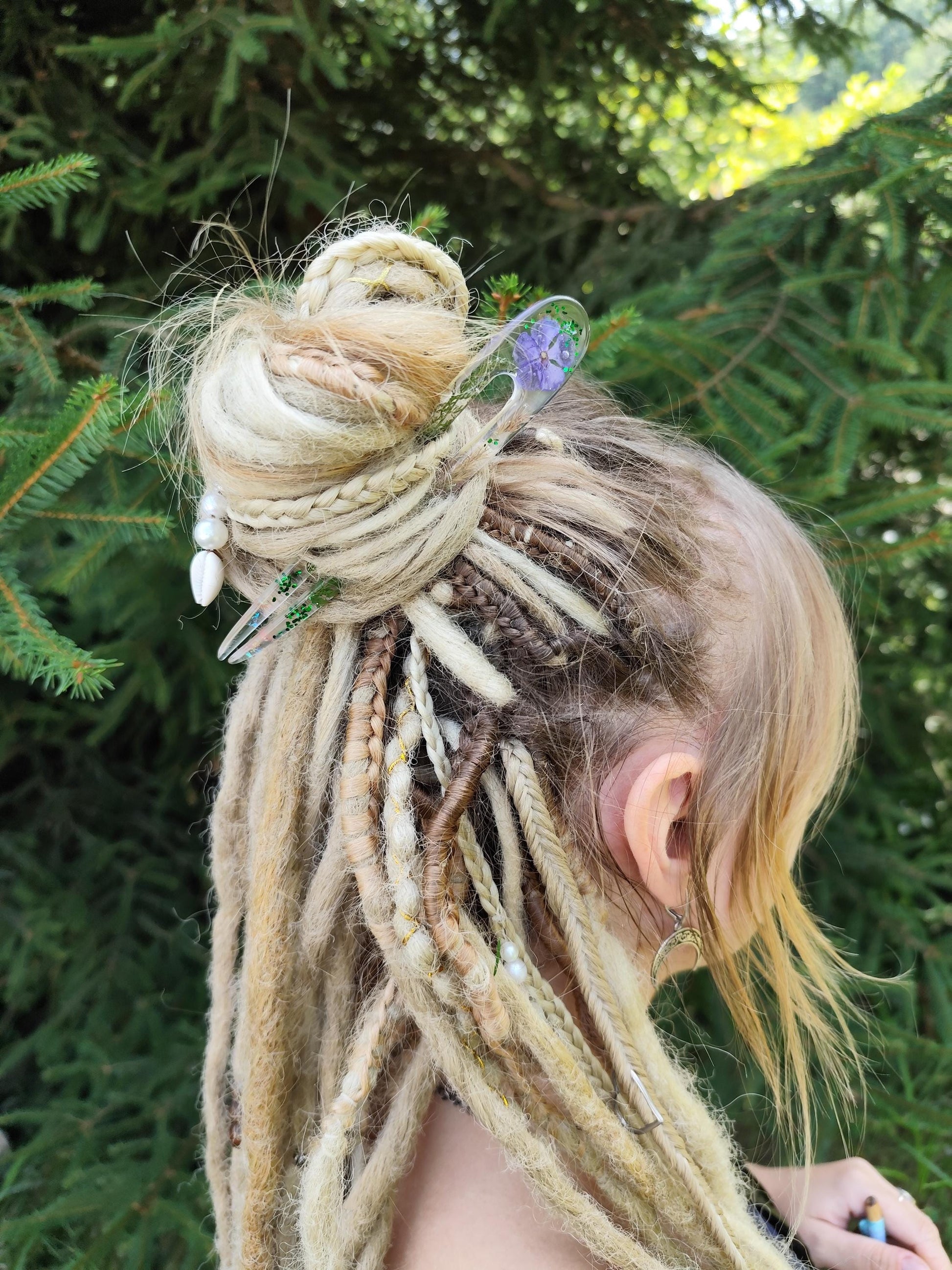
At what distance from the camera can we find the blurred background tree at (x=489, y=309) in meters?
1.51

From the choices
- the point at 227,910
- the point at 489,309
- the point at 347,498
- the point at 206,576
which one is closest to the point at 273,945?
the point at 227,910

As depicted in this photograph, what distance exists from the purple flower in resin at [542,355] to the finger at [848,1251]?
4.81 feet

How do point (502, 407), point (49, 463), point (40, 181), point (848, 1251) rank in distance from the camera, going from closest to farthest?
point (502, 407) → point (49, 463) → point (40, 181) → point (848, 1251)

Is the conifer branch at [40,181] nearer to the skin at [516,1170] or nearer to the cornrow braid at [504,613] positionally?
the cornrow braid at [504,613]

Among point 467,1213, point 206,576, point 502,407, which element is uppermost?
point 502,407

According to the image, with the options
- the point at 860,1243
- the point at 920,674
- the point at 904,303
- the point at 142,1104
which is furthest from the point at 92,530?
the point at 920,674

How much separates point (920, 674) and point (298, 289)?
6.53ft

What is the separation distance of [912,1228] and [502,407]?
151 centimetres

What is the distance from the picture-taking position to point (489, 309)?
1.21m

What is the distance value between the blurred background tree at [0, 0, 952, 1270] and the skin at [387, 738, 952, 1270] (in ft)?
1.23

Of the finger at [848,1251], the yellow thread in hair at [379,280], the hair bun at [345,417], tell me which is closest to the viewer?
the hair bun at [345,417]

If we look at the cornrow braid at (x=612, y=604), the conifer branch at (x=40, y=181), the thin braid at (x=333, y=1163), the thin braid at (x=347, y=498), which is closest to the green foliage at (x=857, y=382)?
the cornrow braid at (x=612, y=604)

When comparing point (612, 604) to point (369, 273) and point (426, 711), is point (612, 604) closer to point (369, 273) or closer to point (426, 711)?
point (426, 711)

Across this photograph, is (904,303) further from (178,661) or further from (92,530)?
(178,661)
